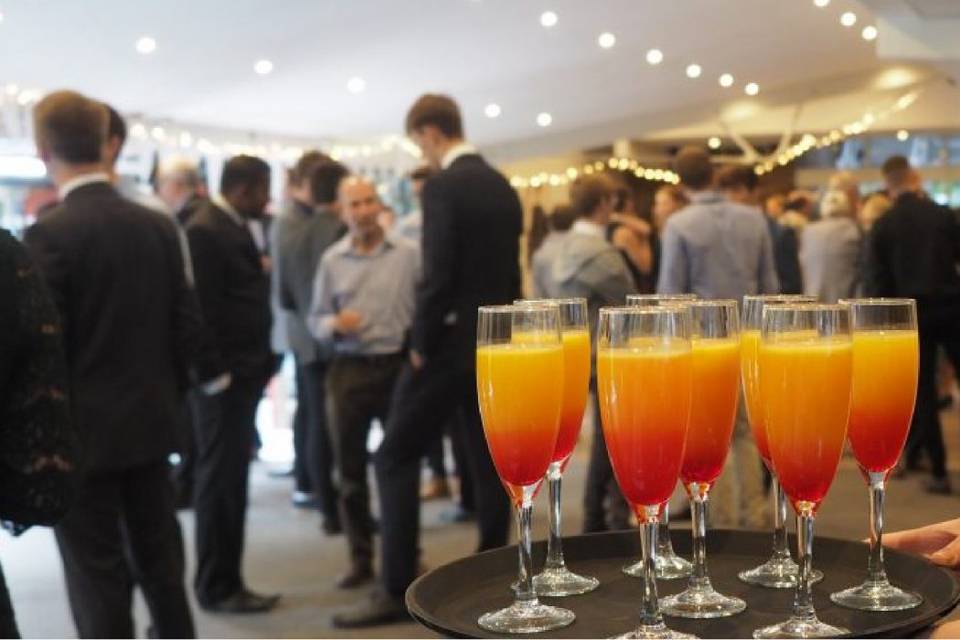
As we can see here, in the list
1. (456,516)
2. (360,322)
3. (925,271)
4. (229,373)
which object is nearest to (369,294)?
(360,322)

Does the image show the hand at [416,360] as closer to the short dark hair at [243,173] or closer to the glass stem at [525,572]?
the short dark hair at [243,173]

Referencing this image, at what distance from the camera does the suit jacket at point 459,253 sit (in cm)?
350

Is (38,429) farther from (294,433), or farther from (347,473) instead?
(294,433)

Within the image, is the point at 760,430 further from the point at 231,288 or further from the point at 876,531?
the point at 231,288

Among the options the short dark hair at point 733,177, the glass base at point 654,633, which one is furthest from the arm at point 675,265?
the glass base at point 654,633

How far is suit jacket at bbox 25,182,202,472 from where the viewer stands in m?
2.71

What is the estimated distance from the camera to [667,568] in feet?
4.03

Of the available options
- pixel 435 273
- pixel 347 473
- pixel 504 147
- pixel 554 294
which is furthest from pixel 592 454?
pixel 504 147

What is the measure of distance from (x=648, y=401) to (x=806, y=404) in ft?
0.43

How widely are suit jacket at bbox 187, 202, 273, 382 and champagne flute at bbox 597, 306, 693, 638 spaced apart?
3.01m

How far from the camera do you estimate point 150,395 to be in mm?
2826

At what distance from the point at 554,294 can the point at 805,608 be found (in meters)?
3.40

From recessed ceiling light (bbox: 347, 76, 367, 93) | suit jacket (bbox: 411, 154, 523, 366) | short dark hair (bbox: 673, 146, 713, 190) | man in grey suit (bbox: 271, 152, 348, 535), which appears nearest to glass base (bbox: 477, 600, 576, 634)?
suit jacket (bbox: 411, 154, 523, 366)

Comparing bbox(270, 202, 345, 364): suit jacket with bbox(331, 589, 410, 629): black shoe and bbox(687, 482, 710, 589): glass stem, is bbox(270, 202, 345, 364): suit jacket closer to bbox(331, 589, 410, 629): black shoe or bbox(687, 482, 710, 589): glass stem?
bbox(331, 589, 410, 629): black shoe
